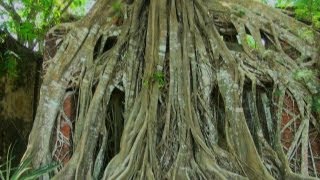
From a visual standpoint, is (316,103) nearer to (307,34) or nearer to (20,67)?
(307,34)

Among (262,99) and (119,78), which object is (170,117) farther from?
(262,99)

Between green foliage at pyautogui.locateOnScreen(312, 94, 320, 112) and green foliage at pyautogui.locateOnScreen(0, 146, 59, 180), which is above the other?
green foliage at pyautogui.locateOnScreen(312, 94, 320, 112)

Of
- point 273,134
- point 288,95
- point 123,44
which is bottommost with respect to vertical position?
point 273,134

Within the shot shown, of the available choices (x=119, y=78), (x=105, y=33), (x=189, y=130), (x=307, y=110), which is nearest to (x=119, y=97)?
(x=119, y=78)

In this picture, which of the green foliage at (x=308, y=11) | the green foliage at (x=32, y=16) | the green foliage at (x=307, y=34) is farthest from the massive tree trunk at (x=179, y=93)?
the green foliage at (x=32, y=16)

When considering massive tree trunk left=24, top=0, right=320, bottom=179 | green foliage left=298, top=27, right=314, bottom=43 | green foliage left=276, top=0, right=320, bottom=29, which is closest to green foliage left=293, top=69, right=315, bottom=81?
massive tree trunk left=24, top=0, right=320, bottom=179

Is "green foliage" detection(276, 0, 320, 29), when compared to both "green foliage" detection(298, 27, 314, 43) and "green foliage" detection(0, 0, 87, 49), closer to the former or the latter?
"green foliage" detection(298, 27, 314, 43)

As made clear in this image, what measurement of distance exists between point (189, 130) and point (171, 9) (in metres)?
1.48

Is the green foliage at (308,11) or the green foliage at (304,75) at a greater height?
the green foliage at (308,11)

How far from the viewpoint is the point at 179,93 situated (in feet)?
16.8

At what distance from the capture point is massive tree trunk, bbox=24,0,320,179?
4.79 metres

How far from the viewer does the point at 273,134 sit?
211 inches

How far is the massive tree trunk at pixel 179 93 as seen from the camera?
479cm

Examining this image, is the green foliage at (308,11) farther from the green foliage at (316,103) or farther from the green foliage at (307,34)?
the green foliage at (316,103)
